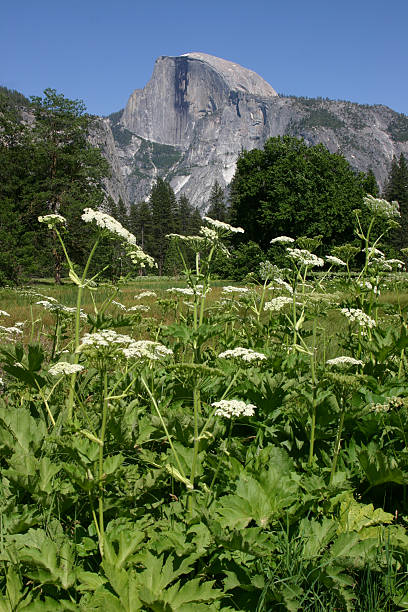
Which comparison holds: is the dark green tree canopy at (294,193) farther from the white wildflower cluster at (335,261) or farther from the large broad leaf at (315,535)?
the large broad leaf at (315,535)

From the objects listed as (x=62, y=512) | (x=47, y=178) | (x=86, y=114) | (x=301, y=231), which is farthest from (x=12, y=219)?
(x=62, y=512)

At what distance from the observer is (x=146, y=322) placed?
550cm

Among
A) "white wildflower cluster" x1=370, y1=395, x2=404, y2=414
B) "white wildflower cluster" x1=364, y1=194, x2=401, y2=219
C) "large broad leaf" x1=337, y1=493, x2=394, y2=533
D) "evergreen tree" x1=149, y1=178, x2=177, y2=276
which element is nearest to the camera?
"large broad leaf" x1=337, y1=493, x2=394, y2=533

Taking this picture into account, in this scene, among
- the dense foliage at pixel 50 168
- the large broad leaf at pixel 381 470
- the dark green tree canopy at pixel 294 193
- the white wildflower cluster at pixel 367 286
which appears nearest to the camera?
the large broad leaf at pixel 381 470

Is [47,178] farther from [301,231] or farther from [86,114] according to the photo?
[301,231]

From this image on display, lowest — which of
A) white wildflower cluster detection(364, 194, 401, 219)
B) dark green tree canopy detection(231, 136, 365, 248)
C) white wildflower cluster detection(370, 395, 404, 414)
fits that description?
white wildflower cluster detection(370, 395, 404, 414)

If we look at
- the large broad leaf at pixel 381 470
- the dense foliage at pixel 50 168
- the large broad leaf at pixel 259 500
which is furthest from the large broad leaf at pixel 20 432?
the dense foliage at pixel 50 168

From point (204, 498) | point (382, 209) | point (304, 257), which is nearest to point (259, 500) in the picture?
point (204, 498)

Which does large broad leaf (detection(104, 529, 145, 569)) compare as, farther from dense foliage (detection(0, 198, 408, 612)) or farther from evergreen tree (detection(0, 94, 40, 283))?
evergreen tree (detection(0, 94, 40, 283))

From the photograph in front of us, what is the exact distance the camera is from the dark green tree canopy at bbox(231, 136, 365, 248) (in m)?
50.0

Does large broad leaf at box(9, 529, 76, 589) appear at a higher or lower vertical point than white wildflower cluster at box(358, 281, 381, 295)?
lower

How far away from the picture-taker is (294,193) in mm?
50344

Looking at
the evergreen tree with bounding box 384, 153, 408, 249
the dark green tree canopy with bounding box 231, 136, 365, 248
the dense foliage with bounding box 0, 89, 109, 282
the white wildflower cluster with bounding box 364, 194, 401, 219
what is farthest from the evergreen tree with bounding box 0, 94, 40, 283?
the evergreen tree with bounding box 384, 153, 408, 249

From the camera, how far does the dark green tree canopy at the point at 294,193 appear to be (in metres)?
50.0
